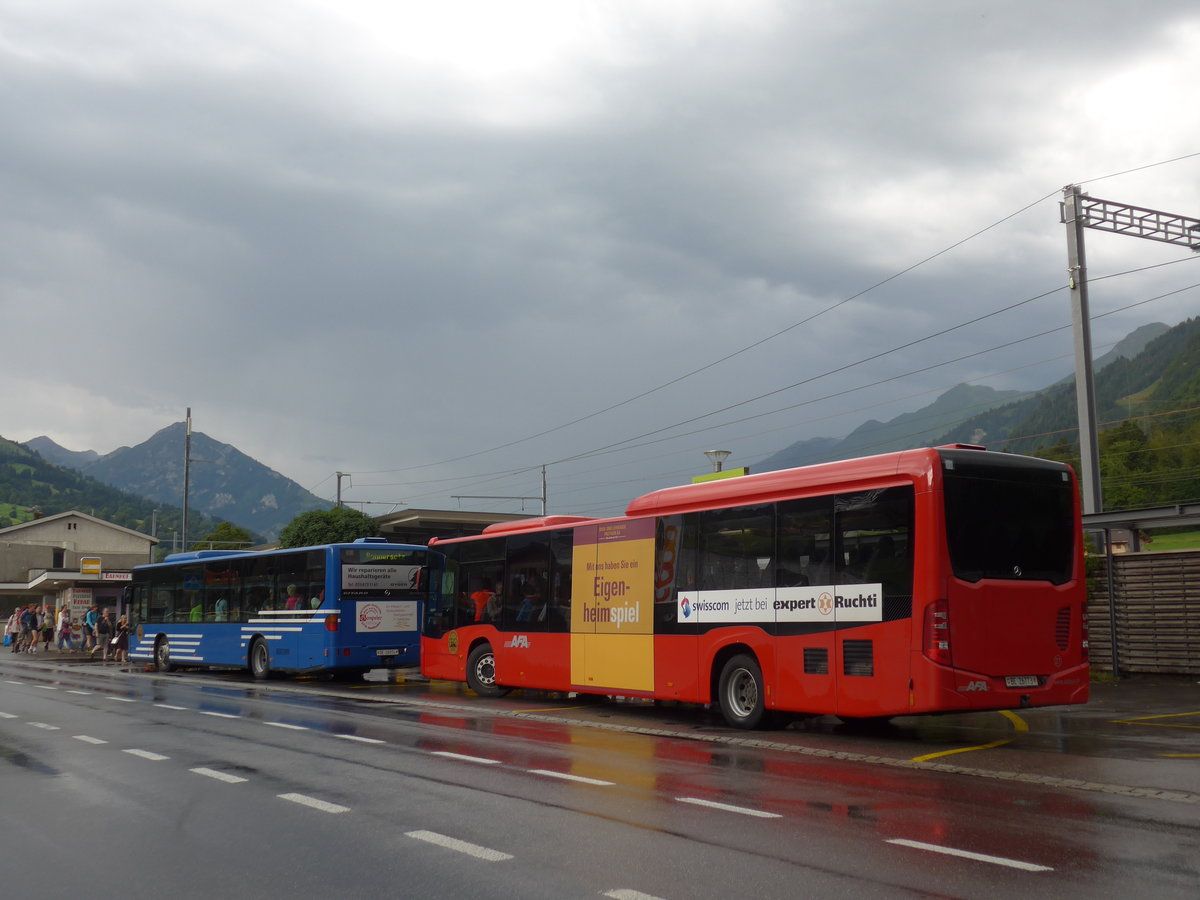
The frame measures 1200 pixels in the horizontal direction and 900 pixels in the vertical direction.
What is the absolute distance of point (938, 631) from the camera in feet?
39.1

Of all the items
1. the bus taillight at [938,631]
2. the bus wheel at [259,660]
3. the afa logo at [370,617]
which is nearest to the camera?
the bus taillight at [938,631]

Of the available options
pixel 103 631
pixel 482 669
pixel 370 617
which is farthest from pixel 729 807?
pixel 103 631

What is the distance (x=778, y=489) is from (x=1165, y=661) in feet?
34.4

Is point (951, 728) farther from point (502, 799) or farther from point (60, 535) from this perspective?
point (60, 535)

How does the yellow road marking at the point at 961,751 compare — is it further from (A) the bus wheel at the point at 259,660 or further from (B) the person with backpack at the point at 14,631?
(B) the person with backpack at the point at 14,631

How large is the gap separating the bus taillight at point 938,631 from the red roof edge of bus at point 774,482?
1458 millimetres

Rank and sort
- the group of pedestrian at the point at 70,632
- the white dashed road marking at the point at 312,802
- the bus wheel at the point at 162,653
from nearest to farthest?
the white dashed road marking at the point at 312,802 → the bus wheel at the point at 162,653 → the group of pedestrian at the point at 70,632

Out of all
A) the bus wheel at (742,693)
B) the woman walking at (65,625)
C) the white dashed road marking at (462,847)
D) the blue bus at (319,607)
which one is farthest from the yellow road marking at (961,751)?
the woman walking at (65,625)

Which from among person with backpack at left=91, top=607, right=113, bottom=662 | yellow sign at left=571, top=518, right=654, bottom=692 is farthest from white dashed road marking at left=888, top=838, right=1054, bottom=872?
person with backpack at left=91, top=607, right=113, bottom=662

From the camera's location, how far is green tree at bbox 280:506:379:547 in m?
57.1

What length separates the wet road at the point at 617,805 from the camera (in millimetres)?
6270

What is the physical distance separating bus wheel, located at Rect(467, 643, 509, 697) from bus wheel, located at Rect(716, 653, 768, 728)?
21.5ft

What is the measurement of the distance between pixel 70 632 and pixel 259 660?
78.7ft

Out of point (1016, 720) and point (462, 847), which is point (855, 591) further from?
point (462, 847)
